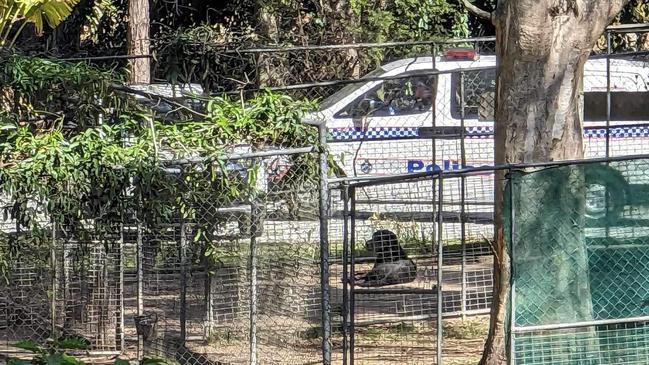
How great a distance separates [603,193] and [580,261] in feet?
1.38

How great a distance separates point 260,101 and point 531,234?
2250 mm

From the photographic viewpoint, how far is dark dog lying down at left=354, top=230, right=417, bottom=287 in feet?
26.9

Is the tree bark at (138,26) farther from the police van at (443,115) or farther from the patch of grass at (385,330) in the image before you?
the patch of grass at (385,330)

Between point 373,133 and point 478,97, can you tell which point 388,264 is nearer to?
point 373,133

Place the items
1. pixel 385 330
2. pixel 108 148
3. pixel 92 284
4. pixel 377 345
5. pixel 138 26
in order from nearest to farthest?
pixel 108 148 < pixel 92 284 < pixel 377 345 < pixel 385 330 < pixel 138 26

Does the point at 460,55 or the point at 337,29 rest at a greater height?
the point at 337,29

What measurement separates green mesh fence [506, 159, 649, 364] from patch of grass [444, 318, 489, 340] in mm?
2461

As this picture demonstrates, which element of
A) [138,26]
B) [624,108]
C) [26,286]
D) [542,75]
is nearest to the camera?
[542,75]

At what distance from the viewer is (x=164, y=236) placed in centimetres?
749

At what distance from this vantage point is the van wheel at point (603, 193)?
6309 mm

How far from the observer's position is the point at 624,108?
12500 millimetres

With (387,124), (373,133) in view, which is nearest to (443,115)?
(387,124)

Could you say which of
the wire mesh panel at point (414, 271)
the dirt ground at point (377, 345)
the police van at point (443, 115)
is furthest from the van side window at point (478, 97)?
the dirt ground at point (377, 345)

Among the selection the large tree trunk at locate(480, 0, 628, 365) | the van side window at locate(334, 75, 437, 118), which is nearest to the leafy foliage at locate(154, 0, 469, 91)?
the van side window at locate(334, 75, 437, 118)
